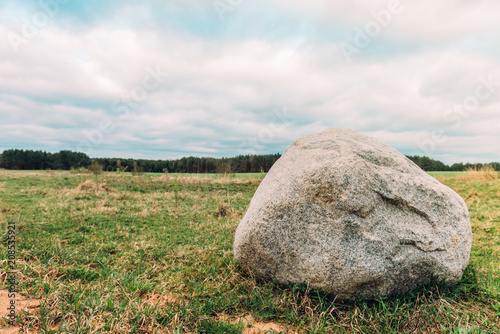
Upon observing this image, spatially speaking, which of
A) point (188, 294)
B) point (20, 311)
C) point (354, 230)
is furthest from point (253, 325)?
Answer: point (20, 311)

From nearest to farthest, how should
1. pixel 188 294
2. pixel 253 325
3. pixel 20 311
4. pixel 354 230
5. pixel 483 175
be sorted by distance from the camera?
pixel 20 311, pixel 253 325, pixel 354 230, pixel 188 294, pixel 483 175

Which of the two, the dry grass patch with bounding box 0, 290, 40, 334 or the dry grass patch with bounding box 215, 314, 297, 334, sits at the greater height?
the dry grass patch with bounding box 0, 290, 40, 334

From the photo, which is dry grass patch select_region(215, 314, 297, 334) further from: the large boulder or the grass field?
the large boulder

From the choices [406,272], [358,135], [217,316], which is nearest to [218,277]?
[217,316]

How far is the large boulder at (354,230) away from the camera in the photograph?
3.46m

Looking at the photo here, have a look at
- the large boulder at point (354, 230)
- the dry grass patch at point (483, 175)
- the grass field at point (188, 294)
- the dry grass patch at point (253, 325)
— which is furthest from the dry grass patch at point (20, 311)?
the dry grass patch at point (483, 175)

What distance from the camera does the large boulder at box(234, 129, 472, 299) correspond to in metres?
3.46

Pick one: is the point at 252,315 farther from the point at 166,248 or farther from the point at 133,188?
the point at 133,188

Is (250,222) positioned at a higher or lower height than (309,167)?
lower

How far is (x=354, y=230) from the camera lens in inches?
137

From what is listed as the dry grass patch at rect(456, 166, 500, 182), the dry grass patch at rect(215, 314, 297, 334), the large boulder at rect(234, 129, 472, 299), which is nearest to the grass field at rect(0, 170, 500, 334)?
the dry grass patch at rect(215, 314, 297, 334)

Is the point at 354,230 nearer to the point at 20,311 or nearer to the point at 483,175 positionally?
the point at 20,311

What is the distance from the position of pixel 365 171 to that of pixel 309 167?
0.73 m

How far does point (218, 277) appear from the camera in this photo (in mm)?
4188
